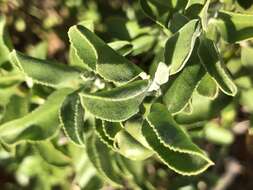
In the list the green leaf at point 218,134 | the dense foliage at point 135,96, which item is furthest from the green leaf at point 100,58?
the green leaf at point 218,134

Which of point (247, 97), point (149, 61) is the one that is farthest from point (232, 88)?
point (149, 61)

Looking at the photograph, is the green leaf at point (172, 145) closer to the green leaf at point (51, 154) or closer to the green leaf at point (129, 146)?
the green leaf at point (129, 146)

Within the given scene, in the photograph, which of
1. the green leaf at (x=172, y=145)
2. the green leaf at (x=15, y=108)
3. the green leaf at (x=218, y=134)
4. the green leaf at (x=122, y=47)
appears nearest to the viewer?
the green leaf at (x=172, y=145)

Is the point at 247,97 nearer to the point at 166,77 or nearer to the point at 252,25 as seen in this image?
the point at 252,25

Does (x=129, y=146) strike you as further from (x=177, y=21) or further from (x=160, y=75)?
(x=177, y=21)

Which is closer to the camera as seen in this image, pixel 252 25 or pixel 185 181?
pixel 252 25

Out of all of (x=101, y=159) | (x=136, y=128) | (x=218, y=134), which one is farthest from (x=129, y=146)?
(x=218, y=134)

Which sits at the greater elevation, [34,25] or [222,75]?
[222,75]
